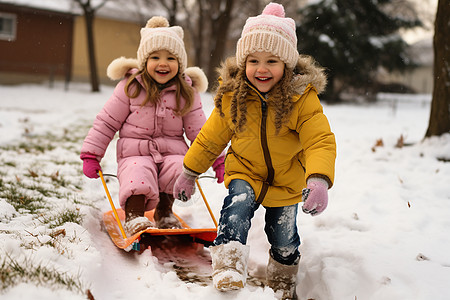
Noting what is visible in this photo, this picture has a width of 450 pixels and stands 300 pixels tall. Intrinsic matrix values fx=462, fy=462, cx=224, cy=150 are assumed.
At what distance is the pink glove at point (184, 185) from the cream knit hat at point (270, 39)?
0.80 metres

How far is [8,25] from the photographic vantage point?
23.7 metres

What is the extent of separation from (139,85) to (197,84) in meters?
0.53

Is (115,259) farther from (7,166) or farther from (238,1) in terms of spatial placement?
(238,1)

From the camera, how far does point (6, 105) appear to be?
554 inches

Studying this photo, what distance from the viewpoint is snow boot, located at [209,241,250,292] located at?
7.89ft

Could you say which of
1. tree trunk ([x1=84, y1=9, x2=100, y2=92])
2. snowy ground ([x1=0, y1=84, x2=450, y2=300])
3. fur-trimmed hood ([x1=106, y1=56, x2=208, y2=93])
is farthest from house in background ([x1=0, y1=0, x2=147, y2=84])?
fur-trimmed hood ([x1=106, y1=56, x2=208, y2=93])

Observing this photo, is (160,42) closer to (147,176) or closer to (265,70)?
(147,176)

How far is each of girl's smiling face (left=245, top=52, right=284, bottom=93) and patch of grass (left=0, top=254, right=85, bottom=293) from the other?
150 cm

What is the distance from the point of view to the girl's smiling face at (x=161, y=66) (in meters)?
3.72

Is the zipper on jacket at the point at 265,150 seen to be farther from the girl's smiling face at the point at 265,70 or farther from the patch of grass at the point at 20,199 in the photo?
the patch of grass at the point at 20,199

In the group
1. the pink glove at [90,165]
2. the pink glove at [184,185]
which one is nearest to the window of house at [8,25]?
the pink glove at [90,165]

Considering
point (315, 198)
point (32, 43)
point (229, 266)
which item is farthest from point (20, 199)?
point (32, 43)

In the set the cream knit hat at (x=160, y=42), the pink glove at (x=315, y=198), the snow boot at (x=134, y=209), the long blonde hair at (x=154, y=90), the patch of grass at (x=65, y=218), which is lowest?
the patch of grass at (x=65, y=218)

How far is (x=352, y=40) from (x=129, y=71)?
1724 cm
